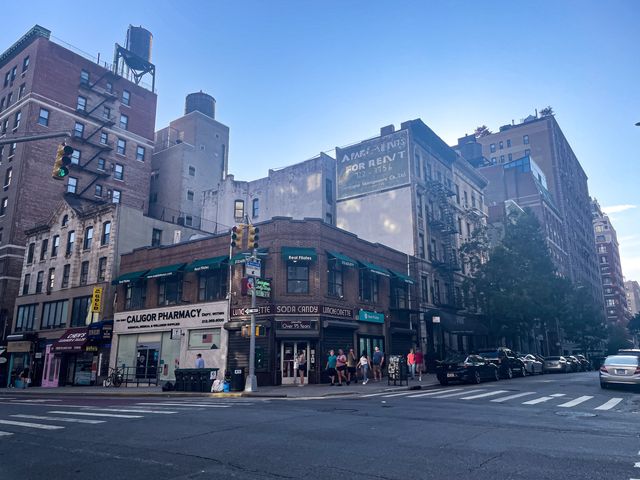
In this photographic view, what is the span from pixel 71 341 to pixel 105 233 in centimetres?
834

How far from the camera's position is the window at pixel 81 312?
36406 millimetres

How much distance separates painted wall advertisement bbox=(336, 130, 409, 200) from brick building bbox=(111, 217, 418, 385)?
7.55 m

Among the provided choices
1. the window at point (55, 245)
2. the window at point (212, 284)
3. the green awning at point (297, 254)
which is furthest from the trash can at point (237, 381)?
the window at point (55, 245)

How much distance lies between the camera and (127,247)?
121 feet

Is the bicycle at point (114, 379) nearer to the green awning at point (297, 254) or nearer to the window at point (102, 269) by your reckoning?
the window at point (102, 269)

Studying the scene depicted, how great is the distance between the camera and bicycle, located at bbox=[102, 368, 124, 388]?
30453mm

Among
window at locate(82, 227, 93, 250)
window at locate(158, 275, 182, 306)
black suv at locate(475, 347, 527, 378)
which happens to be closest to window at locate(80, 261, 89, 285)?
window at locate(82, 227, 93, 250)

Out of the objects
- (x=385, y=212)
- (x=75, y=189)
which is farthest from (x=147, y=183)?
(x=385, y=212)

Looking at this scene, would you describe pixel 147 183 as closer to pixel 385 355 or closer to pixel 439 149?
pixel 439 149

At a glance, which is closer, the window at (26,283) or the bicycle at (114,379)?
the bicycle at (114,379)

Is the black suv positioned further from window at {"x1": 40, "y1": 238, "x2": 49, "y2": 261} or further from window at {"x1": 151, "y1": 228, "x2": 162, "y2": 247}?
window at {"x1": 40, "y1": 238, "x2": 49, "y2": 261}

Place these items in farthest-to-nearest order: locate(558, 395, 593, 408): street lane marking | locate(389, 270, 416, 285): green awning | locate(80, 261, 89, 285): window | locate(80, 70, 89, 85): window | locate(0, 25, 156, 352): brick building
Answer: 1. locate(80, 70, 89, 85): window
2. locate(0, 25, 156, 352): brick building
3. locate(80, 261, 89, 285): window
4. locate(389, 270, 416, 285): green awning
5. locate(558, 395, 593, 408): street lane marking

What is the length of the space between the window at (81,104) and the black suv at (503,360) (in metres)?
46.2

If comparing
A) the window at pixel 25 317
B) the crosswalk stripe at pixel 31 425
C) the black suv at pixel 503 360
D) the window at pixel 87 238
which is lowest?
the crosswalk stripe at pixel 31 425
